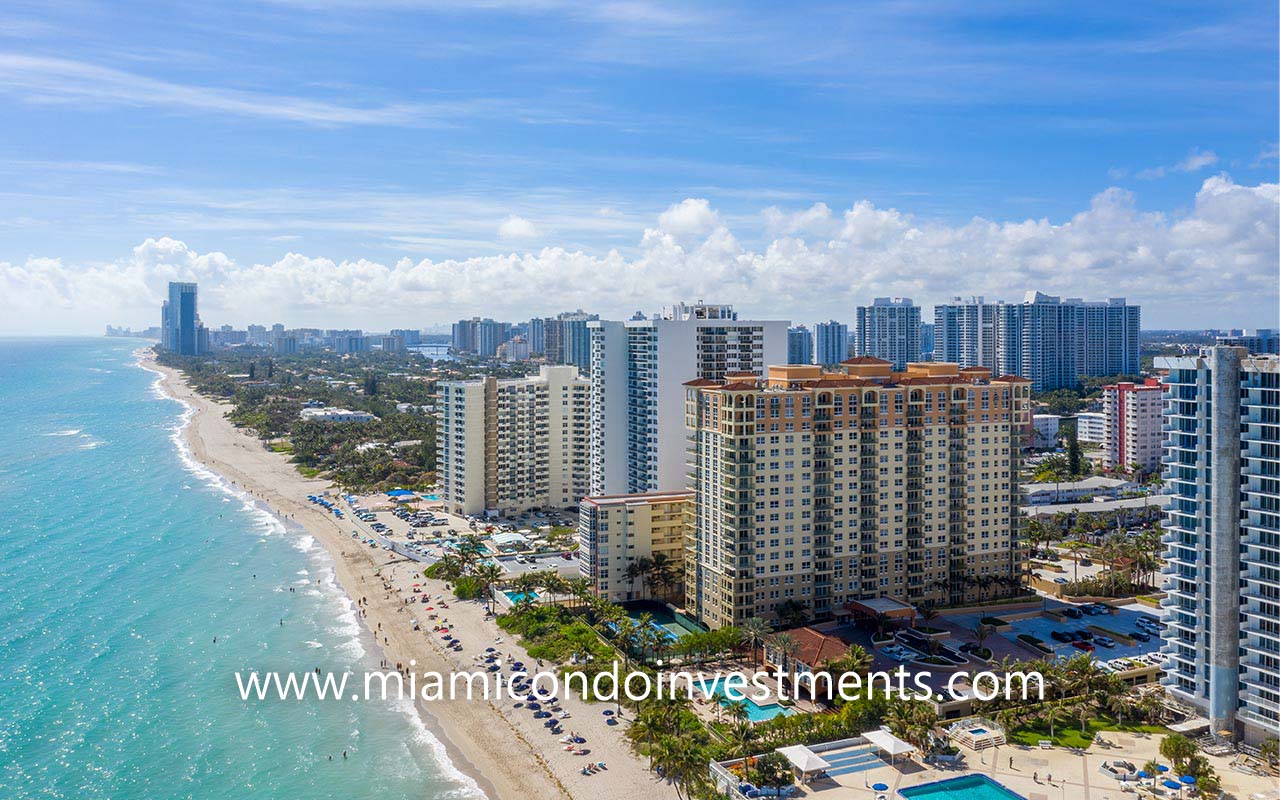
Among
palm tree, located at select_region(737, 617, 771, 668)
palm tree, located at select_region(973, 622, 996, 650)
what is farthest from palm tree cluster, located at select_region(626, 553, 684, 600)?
palm tree, located at select_region(973, 622, 996, 650)

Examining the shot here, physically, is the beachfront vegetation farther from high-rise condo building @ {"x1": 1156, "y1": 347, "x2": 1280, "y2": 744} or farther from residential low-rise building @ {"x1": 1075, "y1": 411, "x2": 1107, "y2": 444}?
residential low-rise building @ {"x1": 1075, "y1": 411, "x2": 1107, "y2": 444}

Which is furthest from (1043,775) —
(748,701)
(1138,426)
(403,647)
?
(1138,426)

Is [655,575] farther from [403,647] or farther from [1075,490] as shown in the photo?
[1075,490]

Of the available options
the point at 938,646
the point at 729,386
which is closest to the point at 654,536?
the point at 729,386

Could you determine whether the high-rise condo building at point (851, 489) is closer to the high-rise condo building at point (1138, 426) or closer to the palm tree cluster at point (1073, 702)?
the palm tree cluster at point (1073, 702)

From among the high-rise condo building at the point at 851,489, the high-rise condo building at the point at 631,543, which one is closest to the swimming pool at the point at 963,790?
the high-rise condo building at the point at 851,489
